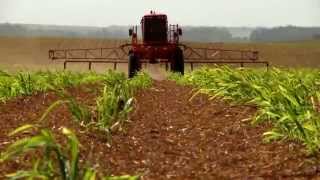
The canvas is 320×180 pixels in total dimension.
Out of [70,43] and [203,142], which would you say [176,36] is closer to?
[203,142]

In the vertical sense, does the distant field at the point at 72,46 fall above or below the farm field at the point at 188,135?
below

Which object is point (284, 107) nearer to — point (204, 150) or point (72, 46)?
point (204, 150)

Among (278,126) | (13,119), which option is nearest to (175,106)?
(13,119)

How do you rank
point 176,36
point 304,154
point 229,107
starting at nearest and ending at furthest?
1. point 304,154
2. point 229,107
3. point 176,36

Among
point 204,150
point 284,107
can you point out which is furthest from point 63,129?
point 284,107

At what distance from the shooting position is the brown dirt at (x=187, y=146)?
453cm

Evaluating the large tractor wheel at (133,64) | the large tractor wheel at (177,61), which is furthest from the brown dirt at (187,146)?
the large tractor wheel at (177,61)

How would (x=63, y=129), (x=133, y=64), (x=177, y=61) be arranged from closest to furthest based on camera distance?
1. (x=63, y=129)
2. (x=133, y=64)
3. (x=177, y=61)

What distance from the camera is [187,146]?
5848 millimetres

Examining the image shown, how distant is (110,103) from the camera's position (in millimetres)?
6543

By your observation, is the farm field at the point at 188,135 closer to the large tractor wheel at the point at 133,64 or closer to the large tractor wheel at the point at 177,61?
the large tractor wheel at the point at 133,64

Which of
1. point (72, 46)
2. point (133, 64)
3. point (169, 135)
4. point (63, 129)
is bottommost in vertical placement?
point (72, 46)

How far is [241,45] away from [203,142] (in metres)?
65.7

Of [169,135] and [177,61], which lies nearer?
[169,135]
